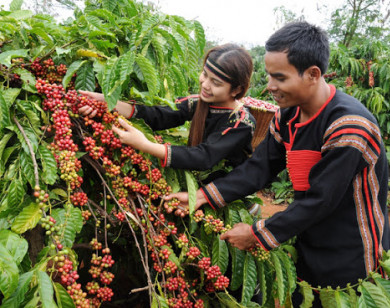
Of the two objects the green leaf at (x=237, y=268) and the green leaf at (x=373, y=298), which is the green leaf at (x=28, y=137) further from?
the green leaf at (x=373, y=298)

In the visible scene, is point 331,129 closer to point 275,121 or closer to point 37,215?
point 275,121

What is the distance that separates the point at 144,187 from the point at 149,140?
25 centimetres

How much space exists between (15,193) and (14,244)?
18cm

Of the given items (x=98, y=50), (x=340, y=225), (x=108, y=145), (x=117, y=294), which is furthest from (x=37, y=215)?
(x=117, y=294)

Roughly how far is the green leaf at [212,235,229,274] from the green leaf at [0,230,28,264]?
0.82m

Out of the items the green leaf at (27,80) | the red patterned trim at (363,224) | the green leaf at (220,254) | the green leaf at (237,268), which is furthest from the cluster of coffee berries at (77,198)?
the red patterned trim at (363,224)

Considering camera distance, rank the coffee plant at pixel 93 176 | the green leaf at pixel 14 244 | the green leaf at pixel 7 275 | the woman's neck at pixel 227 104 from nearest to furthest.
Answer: the green leaf at pixel 7 275 < the green leaf at pixel 14 244 < the coffee plant at pixel 93 176 < the woman's neck at pixel 227 104

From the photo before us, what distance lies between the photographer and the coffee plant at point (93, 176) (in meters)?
1.10

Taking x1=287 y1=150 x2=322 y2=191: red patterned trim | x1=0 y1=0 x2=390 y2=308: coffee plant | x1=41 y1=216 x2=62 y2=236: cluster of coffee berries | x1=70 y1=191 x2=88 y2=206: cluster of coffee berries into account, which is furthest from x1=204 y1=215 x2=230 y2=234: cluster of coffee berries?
x1=41 y1=216 x2=62 y2=236: cluster of coffee berries

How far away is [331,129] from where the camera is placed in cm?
136

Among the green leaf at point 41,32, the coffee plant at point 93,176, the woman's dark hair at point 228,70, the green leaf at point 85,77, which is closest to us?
the coffee plant at point 93,176

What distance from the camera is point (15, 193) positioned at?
3.64ft

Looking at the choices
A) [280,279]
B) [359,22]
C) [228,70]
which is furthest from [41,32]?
[359,22]

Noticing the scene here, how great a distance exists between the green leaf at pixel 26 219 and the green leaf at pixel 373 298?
1.19 meters
